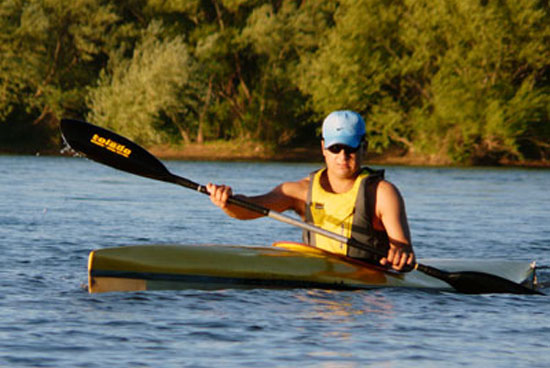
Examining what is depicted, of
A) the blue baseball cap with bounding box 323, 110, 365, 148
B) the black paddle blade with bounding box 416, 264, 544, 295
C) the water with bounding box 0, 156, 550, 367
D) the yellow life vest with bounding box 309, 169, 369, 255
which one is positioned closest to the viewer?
the water with bounding box 0, 156, 550, 367

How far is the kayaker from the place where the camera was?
229 inches

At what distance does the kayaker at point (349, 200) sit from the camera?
229 inches

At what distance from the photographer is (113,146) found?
661 centimetres

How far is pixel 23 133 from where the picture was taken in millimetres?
37688

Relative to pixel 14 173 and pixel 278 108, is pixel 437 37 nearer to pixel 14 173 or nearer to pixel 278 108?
pixel 278 108

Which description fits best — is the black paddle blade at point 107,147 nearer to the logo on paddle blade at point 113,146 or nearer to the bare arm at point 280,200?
the logo on paddle blade at point 113,146

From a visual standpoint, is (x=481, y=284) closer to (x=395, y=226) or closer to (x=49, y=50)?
(x=395, y=226)

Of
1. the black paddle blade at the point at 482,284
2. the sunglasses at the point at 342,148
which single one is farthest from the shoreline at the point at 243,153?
the sunglasses at the point at 342,148

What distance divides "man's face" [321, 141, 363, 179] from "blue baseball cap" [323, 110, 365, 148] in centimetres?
4

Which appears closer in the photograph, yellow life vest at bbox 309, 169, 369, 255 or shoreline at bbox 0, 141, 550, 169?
yellow life vest at bbox 309, 169, 369, 255

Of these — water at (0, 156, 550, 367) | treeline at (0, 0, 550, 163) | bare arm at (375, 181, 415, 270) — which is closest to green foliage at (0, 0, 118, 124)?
treeline at (0, 0, 550, 163)

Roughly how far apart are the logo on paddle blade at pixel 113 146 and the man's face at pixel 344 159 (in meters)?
1.43

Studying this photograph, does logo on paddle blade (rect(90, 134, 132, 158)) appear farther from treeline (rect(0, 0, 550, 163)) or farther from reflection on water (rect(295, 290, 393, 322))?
treeline (rect(0, 0, 550, 163))

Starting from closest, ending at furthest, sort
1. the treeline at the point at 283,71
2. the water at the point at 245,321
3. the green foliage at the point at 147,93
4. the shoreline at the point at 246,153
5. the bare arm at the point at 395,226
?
the water at the point at 245,321
the bare arm at the point at 395,226
the treeline at the point at 283,71
the green foliage at the point at 147,93
the shoreline at the point at 246,153
